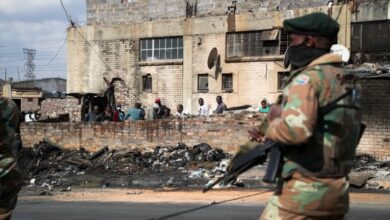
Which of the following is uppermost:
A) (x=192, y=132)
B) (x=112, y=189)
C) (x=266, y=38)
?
(x=266, y=38)

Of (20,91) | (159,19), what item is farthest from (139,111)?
(20,91)

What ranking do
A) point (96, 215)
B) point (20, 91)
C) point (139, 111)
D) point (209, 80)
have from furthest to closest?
point (20, 91)
point (209, 80)
point (139, 111)
point (96, 215)

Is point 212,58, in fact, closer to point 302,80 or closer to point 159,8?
point 159,8

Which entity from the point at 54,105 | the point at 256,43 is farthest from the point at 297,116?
the point at 54,105

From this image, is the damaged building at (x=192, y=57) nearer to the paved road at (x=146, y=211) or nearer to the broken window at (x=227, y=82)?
the broken window at (x=227, y=82)

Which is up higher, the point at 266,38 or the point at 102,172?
the point at 266,38

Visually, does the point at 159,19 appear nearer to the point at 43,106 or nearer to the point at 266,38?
the point at 266,38

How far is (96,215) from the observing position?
361 inches

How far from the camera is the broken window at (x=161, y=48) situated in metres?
27.3

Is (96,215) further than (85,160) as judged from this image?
No

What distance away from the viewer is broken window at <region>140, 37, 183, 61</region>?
27336 mm

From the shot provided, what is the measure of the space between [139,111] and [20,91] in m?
28.3

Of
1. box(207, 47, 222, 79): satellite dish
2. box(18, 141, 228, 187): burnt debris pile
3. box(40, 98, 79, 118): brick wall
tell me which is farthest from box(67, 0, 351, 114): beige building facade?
box(18, 141, 228, 187): burnt debris pile

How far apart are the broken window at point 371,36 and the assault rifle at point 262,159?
1989 cm
